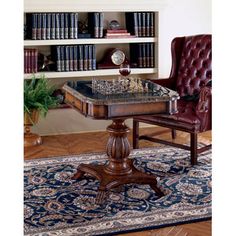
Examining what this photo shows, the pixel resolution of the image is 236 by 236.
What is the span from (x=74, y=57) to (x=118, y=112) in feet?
8.20

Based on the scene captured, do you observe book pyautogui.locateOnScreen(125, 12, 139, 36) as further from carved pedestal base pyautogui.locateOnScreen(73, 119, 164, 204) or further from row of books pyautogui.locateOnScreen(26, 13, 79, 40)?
carved pedestal base pyautogui.locateOnScreen(73, 119, 164, 204)

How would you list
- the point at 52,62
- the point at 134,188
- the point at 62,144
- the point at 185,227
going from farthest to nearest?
the point at 52,62, the point at 62,144, the point at 134,188, the point at 185,227

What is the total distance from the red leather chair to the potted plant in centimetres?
101

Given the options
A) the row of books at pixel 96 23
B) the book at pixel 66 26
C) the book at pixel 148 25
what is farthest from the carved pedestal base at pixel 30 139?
the book at pixel 148 25

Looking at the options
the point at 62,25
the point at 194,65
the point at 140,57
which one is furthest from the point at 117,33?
the point at 194,65

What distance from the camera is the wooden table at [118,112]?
3.50m

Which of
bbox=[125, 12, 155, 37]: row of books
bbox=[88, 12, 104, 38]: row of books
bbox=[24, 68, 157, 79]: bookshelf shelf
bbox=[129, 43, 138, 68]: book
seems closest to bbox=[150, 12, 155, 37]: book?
bbox=[125, 12, 155, 37]: row of books

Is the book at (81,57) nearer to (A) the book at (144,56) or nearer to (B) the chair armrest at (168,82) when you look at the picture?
(A) the book at (144,56)

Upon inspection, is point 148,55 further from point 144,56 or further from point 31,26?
point 31,26

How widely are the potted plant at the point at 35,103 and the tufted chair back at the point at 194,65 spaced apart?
1.43 m
